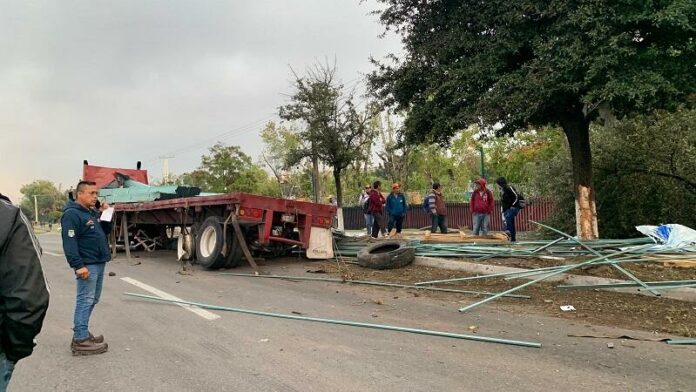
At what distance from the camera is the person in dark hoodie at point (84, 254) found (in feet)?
16.7

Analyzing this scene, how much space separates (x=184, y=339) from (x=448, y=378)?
9.36 feet

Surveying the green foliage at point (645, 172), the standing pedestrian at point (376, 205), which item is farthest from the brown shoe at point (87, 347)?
the green foliage at point (645, 172)

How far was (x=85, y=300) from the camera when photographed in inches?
205

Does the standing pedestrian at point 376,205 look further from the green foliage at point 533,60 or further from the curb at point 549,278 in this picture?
the curb at point 549,278

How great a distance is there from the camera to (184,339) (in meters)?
5.58

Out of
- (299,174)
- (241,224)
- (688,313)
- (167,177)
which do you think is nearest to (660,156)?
(688,313)

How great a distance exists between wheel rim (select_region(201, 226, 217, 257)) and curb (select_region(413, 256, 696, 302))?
4.16m

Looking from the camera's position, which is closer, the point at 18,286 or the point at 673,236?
the point at 18,286

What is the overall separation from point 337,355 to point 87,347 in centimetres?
242

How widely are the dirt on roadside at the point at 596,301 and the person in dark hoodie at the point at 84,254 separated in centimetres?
445

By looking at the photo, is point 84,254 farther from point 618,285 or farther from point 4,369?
point 618,285

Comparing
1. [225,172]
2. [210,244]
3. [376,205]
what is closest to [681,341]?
[210,244]

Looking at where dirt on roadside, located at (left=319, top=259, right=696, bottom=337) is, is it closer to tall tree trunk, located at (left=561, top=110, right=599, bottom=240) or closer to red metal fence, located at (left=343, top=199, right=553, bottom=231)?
tall tree trunk, located at (left=561, top=110, right=599, bottom=240)

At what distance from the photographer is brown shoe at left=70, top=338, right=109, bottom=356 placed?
5.11 m
